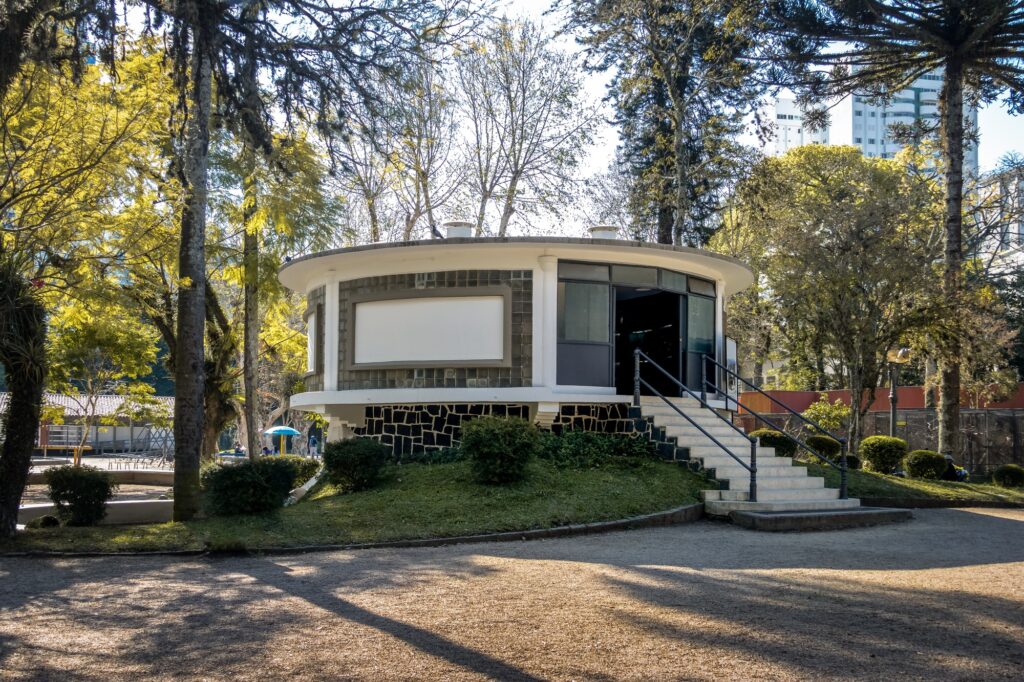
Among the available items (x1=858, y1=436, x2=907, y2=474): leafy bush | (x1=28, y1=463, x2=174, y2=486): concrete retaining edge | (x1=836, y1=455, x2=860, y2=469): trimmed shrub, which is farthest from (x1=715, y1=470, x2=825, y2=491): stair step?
(x1=28, y1=463, x2=174, y2=486): concrete retaining edge

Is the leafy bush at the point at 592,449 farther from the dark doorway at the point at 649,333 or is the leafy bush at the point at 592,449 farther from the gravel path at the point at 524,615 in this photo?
the gravel path at the point at 524,615

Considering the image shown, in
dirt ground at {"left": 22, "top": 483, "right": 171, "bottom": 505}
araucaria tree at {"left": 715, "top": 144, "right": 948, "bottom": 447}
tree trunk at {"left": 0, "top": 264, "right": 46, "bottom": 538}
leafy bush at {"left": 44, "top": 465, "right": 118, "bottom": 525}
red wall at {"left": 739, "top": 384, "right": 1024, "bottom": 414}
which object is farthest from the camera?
red wall at {"left": 739, "top": 384, "right": 1024, "bottom": 414}

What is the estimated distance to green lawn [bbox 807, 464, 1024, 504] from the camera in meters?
15.5

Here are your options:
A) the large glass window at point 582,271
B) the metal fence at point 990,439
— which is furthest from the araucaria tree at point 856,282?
the large glass window at point 582,271

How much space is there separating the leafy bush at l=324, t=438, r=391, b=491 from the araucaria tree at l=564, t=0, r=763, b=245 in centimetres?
1494

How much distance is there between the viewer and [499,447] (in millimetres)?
12422

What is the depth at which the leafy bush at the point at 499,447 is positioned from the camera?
12461 millimetres

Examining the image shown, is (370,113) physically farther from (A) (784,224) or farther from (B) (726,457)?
(A) (784,224)

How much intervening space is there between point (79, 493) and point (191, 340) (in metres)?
2.56

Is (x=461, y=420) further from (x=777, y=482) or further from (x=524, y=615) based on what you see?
(x=524, y=615)

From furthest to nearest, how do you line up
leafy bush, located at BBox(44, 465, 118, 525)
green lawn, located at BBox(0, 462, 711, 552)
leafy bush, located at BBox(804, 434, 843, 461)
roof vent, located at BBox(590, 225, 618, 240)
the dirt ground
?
leafy bush, located at BBox(804, 434, 843, 461)
the dirt ground
roof vent, located at BBox(590, 225, 618, 240)
leafy bush, located at BBox(44, 465, 118, 525)
green lawn, located at BBox(0, 462, 711, 552)

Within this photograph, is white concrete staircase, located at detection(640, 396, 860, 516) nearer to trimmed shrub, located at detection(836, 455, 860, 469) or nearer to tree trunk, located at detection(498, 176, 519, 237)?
trimmed shrub, located at detection(836, 455, 860, 469)

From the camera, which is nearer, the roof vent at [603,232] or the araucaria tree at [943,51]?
the roof vent at [603,232]

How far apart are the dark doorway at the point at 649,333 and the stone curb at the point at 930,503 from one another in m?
3.77
